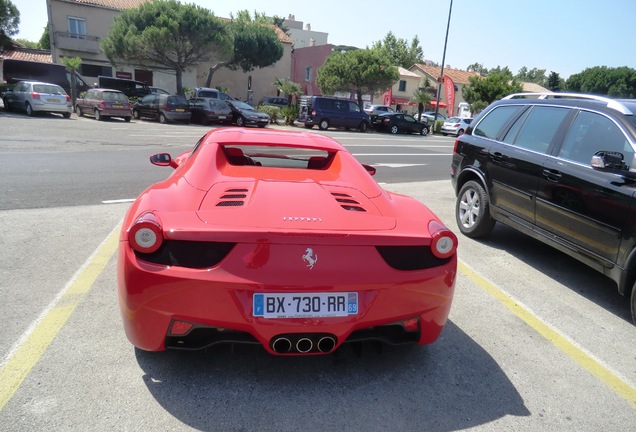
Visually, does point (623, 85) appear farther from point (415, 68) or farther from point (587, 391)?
point (587, 391)

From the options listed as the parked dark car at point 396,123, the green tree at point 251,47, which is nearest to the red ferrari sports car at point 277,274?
the parked dark car at point 396,123

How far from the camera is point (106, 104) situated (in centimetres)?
2206

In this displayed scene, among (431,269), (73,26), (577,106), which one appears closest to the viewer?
(431,269)

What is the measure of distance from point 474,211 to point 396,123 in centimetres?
2497

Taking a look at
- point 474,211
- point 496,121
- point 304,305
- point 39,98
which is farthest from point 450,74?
point 304,305

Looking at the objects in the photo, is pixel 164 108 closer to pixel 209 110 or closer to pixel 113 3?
pixel 209 110

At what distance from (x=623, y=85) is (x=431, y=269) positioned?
86.5m

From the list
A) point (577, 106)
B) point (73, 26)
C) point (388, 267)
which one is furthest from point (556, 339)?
point (73, 26)

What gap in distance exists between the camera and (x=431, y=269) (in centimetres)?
256

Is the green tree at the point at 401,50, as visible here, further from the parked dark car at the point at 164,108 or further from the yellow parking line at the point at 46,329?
the yellow parking line at the point at 46,329

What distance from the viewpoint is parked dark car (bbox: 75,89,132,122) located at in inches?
870

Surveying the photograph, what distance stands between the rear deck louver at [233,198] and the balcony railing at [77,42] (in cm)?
4223

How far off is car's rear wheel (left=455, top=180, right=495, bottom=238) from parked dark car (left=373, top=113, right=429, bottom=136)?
956 inches

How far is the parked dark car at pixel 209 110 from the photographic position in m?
24.1
